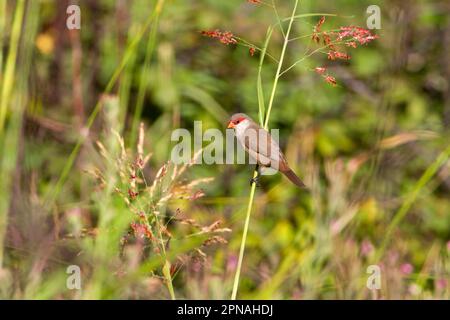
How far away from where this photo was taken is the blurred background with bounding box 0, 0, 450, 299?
8.29ft

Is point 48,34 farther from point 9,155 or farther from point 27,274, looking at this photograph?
point 27,274

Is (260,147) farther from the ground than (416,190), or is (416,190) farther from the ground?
(260,147)

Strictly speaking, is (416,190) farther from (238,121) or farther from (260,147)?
(238,121)

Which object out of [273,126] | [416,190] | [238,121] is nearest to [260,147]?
[238,121]

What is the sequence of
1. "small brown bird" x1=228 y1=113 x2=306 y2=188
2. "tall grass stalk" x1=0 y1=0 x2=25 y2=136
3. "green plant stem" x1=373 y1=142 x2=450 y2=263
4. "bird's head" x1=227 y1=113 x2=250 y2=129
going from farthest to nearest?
1. "bird's head" x1=227 y1=113 x2=250 y2=129
2. "small brown bird" x1=228 y1=113 x2=306 y2=188
3. "tall grass stalk" x1=0 y1=0 x2=25 y2=136
4. "green plant stem" x1=373 y1=142 x2=450 y2=263

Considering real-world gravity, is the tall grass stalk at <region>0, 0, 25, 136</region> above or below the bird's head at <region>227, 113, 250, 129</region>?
above

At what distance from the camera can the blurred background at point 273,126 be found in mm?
2527

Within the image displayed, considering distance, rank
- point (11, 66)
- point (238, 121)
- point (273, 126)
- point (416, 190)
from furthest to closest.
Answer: point (273, 126)
point (238, 121)
point (11, 66)
point (416, 190)

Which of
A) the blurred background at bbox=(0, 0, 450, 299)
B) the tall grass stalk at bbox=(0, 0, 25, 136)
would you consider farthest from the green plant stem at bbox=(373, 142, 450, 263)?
the tall grass stalk at bbox=(0, 0, 25, 136)

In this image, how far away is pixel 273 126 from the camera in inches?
177

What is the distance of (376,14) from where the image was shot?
9.60 ft

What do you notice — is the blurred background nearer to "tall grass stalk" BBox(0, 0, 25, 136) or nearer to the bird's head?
"tall grass stalk" BBox(0, 0, 25, 136)

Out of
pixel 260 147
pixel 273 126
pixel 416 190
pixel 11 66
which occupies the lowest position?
pixel 416 190

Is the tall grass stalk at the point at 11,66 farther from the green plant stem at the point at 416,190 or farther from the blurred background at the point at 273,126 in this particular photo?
the green plant stem at the point at 416,190
